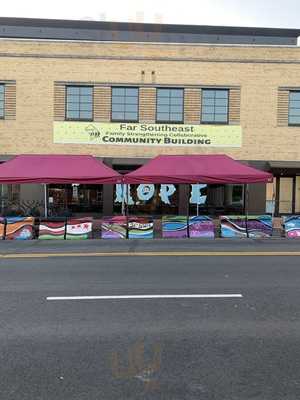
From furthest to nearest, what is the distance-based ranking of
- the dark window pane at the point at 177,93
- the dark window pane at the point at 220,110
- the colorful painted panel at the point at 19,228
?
the dark window pane at the point at 220,110 < the dark window pane at the point at 177,93 < the colorful painted panel at the point at 19,228

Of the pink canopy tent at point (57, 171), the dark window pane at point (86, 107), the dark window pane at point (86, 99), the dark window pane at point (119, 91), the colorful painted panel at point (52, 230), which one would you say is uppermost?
the dark window pane at point (119, 91)

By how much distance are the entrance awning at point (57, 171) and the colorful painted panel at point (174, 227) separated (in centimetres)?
217

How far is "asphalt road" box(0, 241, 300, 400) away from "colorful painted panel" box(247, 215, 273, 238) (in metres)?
7.85

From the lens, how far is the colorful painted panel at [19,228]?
1738 cm

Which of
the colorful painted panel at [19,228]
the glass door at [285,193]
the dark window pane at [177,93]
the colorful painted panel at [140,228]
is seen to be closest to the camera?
the colorful painted panel at [19,228]

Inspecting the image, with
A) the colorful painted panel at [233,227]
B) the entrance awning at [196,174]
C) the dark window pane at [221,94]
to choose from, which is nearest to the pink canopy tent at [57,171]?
the entrance awning at [196,174]

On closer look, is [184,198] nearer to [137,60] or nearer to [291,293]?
[137,60]

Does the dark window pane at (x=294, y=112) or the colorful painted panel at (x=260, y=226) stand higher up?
the dark window pane at (x=294, y=112)

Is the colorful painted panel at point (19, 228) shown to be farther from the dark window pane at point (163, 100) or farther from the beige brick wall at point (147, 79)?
the dark window pane at point (163, 100)

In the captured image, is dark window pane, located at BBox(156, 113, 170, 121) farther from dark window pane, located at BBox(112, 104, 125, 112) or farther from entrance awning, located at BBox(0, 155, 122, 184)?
entrance awning, located at BBox(0, 155, 122, 184)

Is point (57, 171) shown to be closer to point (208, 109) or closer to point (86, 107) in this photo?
point (86, 107)

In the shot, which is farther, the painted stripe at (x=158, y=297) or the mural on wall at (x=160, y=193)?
the mural on wall at (x=160, y=193)

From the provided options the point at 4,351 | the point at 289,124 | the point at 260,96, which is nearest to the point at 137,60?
the point at 260,96

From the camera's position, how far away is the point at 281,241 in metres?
16.4
